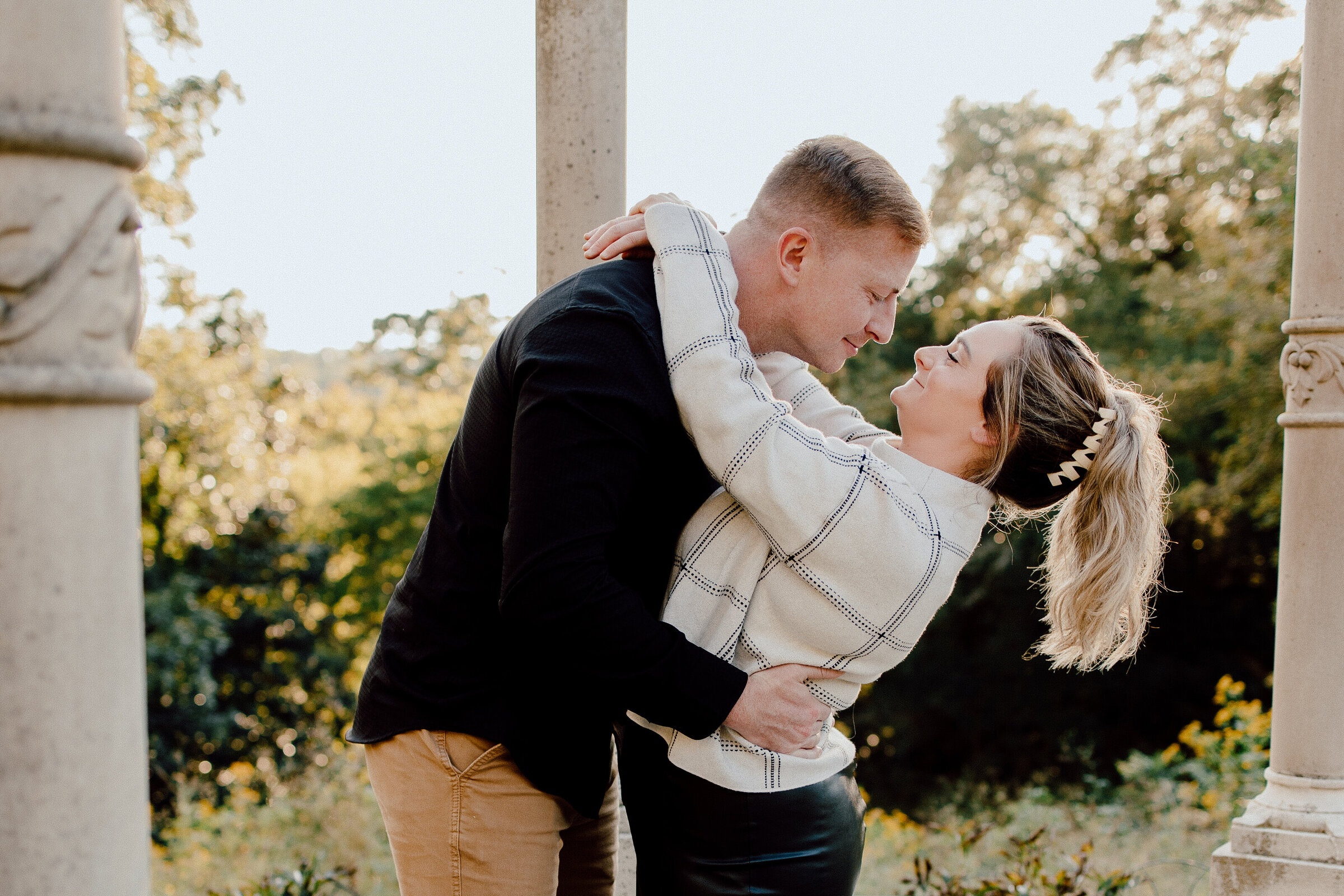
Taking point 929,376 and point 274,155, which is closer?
point 929,376

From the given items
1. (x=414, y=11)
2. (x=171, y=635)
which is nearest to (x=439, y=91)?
(x=414, y=11)

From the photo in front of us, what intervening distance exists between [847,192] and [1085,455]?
71cm

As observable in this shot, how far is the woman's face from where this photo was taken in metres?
2.22

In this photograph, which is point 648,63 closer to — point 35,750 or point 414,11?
point 414,11

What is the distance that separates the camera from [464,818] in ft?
6.74

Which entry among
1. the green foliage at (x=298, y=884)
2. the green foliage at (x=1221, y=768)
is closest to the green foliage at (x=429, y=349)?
the green foliage at (x=1221, y=768)

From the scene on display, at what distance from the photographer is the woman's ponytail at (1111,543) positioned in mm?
2236

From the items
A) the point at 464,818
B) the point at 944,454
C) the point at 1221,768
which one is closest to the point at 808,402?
the point at 944,454

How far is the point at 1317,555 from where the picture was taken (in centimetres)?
417

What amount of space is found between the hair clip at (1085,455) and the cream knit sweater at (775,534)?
7.7 inches

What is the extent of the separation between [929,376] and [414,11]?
1358 centimetres

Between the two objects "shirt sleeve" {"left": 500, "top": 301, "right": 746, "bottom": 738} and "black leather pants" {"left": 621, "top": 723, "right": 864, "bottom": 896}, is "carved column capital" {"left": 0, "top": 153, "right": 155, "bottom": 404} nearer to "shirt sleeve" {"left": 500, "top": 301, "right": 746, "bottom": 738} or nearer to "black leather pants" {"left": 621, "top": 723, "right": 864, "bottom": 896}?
"shirt sleeve" {"left": 500, "top": 301, "right": 746, "bottom": 738}

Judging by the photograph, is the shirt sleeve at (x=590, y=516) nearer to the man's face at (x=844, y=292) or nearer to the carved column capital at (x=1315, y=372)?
the man's face at (x=844, y=292)

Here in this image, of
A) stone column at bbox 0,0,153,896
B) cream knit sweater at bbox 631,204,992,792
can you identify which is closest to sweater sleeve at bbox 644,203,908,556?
cream knit sweater at bbox 631,204,992,792
